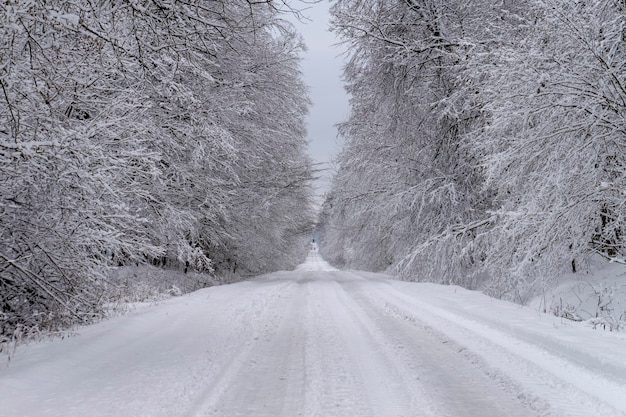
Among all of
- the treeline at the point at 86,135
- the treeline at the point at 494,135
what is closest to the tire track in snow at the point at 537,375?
the treeline at the point at 494,135

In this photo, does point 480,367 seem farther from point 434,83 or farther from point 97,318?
point 434,83

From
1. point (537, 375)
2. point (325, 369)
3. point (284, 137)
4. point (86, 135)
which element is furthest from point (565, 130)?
point (284, 137)

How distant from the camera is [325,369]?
13.8 feet

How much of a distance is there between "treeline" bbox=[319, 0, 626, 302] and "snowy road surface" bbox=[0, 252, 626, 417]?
6.82 feet

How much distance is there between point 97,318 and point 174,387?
12.3 feet

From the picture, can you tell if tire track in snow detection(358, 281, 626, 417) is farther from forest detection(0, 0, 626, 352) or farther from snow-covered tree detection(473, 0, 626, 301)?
forest detection(0, 0, 626, 352)

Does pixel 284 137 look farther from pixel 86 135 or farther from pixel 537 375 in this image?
pixel 537 375

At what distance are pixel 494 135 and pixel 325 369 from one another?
661 centimetres

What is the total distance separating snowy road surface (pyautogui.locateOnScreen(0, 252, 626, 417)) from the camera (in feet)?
10.6

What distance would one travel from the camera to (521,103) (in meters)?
7.43

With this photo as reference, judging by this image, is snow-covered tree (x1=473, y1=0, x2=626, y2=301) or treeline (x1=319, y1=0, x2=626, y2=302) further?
treeline (x1=319, y1=0, x2=626, y2=302)

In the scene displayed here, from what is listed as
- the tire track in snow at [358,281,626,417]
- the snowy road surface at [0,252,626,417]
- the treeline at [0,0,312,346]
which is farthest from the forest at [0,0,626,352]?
the tire track in snow at [358,281,626,417]

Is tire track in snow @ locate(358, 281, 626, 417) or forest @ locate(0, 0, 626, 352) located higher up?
forest @ locate(0, 0, 626, 352)

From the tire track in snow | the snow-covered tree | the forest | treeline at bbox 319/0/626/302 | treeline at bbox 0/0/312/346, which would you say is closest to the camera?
the tire track in snow
